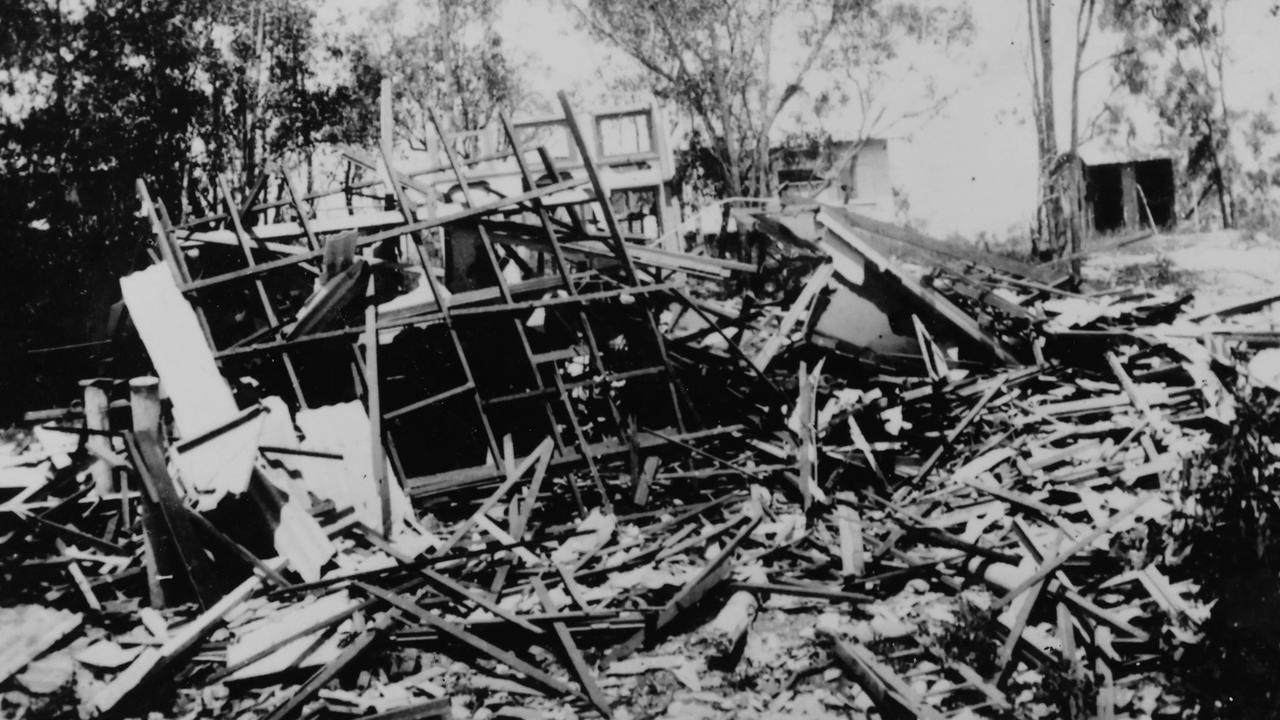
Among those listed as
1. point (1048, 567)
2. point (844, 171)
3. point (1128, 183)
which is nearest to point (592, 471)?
point (1048, 567)

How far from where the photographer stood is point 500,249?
10.7 meters

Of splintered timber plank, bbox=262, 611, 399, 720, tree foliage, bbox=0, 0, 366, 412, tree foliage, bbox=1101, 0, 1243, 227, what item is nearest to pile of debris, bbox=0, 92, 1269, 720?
splintered timber plank, bbox=262, 611, 399, 720

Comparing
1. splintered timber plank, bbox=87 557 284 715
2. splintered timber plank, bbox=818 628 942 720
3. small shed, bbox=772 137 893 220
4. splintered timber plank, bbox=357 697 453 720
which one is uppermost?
small shed, bbox=772 137 893 220

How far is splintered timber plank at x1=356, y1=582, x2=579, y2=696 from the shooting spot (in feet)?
15.1

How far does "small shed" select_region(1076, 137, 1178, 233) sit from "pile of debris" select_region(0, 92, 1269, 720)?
26471mm

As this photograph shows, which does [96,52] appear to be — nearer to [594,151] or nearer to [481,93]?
[594,151]

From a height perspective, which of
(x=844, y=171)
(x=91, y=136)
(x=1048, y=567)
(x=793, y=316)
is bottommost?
(x=1048, y=567)

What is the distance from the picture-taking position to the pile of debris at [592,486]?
4.67 metres

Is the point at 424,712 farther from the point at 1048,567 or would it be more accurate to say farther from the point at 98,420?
the point at 98,420

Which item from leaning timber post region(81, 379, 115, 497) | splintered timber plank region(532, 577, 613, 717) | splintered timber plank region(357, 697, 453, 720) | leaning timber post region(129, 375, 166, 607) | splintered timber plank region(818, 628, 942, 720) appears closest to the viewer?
splintered timber plank region(818, 628, 942, 720)

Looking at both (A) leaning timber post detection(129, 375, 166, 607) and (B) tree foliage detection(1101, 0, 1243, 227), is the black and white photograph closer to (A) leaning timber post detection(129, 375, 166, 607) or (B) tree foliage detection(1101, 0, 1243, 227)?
(A) leaning timber post detection(129, 375, 166, 607)

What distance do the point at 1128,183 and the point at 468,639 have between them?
116 feet

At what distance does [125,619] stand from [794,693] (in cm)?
496

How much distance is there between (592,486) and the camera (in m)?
7.60
